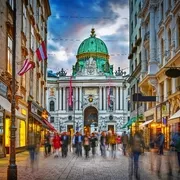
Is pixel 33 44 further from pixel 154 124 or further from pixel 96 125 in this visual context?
pixel 96 125

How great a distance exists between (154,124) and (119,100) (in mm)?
81150

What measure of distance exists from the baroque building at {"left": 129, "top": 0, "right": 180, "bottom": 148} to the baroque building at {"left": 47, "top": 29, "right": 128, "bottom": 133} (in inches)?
2889

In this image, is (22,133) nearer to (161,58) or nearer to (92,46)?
(161,58)

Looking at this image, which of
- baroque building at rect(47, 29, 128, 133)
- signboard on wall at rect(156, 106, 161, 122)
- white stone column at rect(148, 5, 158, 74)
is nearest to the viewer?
signboard on wall at rect(156, 106, 161, 122)

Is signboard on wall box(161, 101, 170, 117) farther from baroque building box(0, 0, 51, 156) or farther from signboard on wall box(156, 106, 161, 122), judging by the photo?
baroque building box(0, 0, 51, 156)

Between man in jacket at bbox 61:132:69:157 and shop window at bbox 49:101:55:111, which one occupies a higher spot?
shop window at bbox 49:101:55:111

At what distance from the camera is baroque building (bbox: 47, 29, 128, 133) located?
123 meters

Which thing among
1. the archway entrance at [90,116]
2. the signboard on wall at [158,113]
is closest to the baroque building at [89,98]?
the archway entrance at [90,116]

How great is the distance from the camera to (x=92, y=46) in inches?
4993

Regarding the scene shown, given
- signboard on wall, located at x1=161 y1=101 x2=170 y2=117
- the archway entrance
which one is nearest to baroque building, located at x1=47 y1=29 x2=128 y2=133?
the archway entrance

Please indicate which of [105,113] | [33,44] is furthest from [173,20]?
[105,113]

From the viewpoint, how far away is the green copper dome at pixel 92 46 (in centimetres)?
12631

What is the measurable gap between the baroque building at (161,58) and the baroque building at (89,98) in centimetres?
7339

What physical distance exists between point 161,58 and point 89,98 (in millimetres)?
83958
